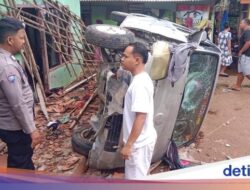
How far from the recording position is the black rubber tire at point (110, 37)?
460cm

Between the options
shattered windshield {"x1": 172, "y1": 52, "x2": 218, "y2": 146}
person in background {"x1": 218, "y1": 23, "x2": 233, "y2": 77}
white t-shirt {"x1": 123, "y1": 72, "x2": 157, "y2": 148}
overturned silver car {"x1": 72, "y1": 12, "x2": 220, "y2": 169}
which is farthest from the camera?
person in background {"x1": 218, "y1": 23, "x2": 233, "y2": 77}

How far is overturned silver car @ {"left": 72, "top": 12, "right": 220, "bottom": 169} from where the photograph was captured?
4.34 meters

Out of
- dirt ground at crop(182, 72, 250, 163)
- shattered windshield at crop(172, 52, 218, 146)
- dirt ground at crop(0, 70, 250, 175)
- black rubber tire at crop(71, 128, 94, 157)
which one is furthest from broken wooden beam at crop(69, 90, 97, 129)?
dirt ground at crop(182, 72, 250, 163)

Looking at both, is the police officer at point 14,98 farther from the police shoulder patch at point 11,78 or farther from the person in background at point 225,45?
the person in background at point 225,45

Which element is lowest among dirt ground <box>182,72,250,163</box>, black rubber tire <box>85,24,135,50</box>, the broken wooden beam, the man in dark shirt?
dirt ground <box>182,72,250,163</box>

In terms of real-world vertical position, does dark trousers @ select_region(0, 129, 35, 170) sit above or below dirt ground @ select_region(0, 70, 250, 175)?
above

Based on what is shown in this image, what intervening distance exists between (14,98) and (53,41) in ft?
15.6

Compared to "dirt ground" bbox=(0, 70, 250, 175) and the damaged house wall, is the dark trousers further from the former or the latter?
the damaged house wall

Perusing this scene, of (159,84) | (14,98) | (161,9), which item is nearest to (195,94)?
(159,84)

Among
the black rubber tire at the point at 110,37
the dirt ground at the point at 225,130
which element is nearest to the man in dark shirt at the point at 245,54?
the dirt ground at the point at 225,130

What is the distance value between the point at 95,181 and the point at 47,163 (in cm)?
276

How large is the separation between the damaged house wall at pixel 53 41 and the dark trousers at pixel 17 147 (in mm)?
3259

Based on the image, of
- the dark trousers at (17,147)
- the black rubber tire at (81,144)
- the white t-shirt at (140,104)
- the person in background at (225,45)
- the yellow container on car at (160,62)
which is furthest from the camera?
the person in background at (225,45)

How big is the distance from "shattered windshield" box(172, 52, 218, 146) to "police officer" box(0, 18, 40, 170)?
249 centimetres
